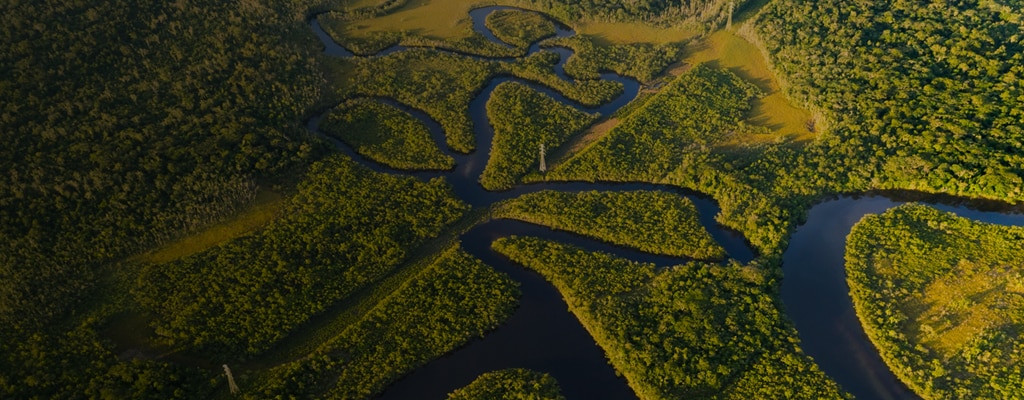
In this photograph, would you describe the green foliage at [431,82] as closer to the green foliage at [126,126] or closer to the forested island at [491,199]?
the forested island at [491,199]

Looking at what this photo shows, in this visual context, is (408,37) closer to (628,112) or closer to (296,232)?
(628,112)

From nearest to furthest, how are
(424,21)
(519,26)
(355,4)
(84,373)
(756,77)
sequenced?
(84,373), (756,77), (519,26), (424,21), (355,4)


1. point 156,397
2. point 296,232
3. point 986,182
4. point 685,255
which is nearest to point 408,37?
point 296,232

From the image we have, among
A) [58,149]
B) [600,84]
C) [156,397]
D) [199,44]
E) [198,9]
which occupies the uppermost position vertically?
[198,9]

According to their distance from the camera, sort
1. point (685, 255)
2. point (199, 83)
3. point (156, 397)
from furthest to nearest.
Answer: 1. point (199, 83)
2. point (685, 255)
3. point (156, 397)

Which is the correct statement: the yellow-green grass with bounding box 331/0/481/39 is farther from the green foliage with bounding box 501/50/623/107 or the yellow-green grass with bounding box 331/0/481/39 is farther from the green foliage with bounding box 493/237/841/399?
the green foliage with bounding box 493/237/841/399

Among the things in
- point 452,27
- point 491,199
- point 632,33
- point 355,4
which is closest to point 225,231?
point 491,199

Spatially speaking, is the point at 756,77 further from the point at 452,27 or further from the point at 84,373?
the point at 84,373
